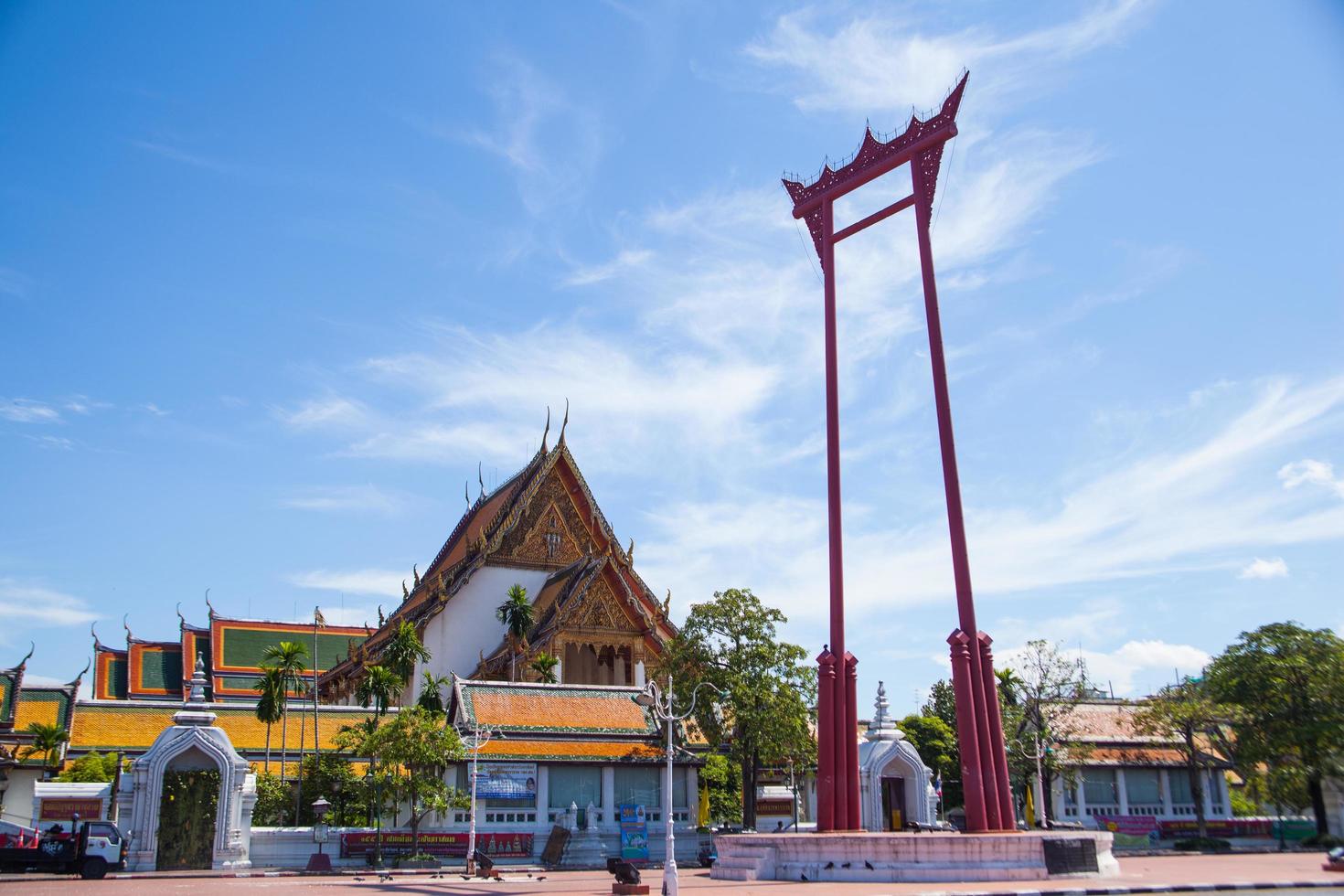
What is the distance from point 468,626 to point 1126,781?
90.4ft

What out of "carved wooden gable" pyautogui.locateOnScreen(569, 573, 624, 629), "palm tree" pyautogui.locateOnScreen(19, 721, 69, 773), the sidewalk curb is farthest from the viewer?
"carved wooden gable" pyautogui.locateOnScreen(569, 573, 624, 629)

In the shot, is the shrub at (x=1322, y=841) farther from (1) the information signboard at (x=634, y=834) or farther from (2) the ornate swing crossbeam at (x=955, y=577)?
(1) the information signboard at (x=634, y=834)

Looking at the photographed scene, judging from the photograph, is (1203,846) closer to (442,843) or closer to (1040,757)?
(1040,757)

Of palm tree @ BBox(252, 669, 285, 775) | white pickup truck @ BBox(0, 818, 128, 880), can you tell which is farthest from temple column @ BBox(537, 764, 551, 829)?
white pickup truck @ BBox(0, 818, 128, 880)

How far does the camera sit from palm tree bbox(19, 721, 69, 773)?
123 ft

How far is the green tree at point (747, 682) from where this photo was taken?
1214 inches

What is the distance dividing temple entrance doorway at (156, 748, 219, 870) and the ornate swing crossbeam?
15.1 meters

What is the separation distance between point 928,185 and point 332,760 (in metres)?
23.5

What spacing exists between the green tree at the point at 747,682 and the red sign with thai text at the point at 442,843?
5.90 meters

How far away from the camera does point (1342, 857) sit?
70.3ft

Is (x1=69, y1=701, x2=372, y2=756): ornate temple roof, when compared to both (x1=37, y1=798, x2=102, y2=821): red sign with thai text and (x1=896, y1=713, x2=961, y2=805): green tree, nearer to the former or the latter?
(x1=37, y1=798, x2=102, y2=821): red sign with thai text

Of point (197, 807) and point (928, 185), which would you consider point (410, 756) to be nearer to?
point (197, 807)

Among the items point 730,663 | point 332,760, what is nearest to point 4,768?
point 332,760

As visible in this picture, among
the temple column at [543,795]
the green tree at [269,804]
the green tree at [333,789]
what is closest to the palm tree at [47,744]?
the green tree at [269,804]
